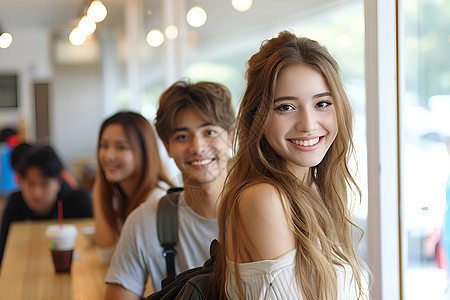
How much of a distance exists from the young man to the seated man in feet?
5.29

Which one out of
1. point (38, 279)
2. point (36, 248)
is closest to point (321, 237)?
point (38, 279)

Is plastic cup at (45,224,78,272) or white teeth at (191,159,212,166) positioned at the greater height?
white teeth at (191,159,212,166)

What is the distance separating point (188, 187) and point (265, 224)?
1.85 ft

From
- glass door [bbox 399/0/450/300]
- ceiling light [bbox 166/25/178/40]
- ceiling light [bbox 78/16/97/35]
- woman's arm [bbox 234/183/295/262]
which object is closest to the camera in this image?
woman's arm [bbox 234/183/295/262]

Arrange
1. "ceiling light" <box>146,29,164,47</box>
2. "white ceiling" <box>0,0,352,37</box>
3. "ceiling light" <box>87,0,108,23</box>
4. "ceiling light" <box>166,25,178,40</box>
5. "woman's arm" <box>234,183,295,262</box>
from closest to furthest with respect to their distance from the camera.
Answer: "woman's arm" <box>234,183,295,262</box> < "white ceiling" <box>0,0,352,37</box> < "ceiling light" <box>87,0,108,23</box> < "ceiling light" <box>166,25,178,40</box> < "ceiling light" <box>146,29,164,47</box>

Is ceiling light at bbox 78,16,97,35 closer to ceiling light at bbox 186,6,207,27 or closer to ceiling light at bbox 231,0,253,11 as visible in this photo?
ceiling light at bbox 186,6,207,27

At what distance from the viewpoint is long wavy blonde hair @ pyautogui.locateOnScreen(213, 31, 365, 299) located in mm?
Result: 969

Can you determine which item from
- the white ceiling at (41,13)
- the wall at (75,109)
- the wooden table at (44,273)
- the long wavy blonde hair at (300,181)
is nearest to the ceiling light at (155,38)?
the white ceiling at (41,13)

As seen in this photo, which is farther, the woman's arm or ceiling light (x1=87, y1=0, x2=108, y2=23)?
ceiling light (x1=87, y1=0, x2=108, y2=23)

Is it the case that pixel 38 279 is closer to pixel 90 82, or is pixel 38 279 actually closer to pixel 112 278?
pixel 112 278

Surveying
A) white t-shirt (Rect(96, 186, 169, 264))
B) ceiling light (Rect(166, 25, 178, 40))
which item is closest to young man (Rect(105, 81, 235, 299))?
white t-shirt (Rect(96, 186, 169, 264))

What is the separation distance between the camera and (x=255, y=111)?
102cm

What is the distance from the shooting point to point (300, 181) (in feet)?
3.45

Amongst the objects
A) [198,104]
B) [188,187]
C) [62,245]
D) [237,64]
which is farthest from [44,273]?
[237,64]
